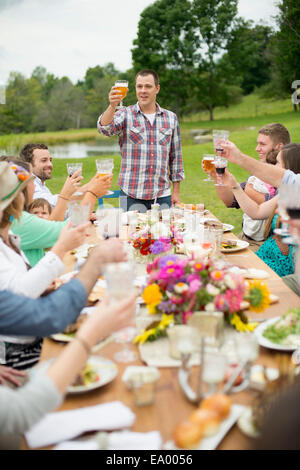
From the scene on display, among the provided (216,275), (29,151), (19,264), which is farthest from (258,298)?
(29,151)

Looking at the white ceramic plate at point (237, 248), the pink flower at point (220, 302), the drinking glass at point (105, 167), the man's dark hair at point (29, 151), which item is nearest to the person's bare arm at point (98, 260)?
the pink flower at point (220, 302)

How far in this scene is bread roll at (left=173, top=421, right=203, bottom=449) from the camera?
1.08 m

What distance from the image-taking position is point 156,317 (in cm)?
174

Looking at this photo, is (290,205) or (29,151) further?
(29,151)

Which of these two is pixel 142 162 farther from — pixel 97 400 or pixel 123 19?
pixel 123 19

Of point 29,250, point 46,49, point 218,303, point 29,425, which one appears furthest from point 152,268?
point 46,49

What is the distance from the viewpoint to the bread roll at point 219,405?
3.74 feet

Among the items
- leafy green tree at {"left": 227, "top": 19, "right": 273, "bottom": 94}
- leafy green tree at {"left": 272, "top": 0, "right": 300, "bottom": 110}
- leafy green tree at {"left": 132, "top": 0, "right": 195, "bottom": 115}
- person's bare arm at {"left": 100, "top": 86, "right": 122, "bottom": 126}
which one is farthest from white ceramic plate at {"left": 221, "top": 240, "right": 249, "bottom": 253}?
leafy green tree at {"left": 227, "top": 19, "right": 273, "bottom": 94}

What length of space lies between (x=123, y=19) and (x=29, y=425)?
1108 inches

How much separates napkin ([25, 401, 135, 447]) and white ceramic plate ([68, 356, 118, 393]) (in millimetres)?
97

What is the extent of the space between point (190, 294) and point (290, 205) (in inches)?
20.0

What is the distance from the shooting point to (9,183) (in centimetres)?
176

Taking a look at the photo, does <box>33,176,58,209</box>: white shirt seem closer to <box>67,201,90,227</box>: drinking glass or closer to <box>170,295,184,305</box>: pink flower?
<box>67,201,90,227</box>: drinking glass

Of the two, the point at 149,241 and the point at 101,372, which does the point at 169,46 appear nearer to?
the point at 149,241
